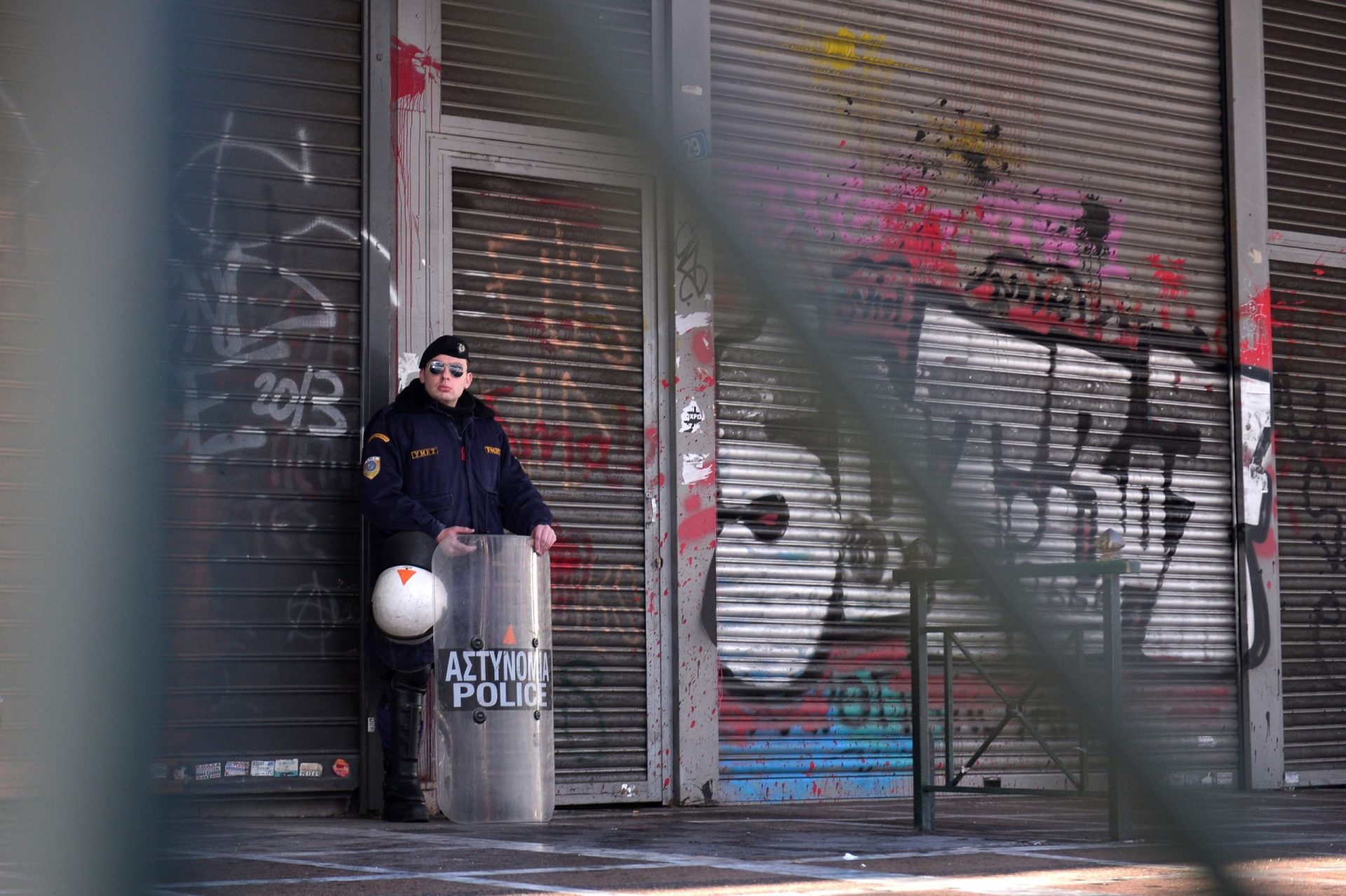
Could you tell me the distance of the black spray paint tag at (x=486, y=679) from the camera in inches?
223

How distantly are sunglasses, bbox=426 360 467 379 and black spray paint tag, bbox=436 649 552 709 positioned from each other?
1.14 m

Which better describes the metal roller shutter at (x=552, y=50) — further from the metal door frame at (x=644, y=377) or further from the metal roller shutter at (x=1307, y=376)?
the metal roller shutter at (x=1307, y=376)

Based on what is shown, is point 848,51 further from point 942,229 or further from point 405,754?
point 405,754

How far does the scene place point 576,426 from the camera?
7.00 metres

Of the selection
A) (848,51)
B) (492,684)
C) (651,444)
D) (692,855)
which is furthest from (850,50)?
(651,444)

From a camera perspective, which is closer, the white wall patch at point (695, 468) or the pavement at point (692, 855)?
the pavement at point (692, 855)

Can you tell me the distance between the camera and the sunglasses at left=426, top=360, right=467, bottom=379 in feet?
20.3

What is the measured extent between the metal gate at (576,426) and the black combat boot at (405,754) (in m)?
0.95

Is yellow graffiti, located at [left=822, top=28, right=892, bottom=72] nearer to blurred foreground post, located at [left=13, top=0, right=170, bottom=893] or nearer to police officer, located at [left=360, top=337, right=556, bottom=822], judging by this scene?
blurred foreground post, located at [left=13, top=0, right=170, bottom=893]

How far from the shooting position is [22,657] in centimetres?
80

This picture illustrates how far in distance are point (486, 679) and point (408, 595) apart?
45 centimetres

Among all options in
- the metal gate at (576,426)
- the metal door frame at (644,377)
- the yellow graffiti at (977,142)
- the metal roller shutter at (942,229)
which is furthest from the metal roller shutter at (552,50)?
the metal gate at (576,426)

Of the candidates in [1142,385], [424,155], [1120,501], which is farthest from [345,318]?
[1142,385]

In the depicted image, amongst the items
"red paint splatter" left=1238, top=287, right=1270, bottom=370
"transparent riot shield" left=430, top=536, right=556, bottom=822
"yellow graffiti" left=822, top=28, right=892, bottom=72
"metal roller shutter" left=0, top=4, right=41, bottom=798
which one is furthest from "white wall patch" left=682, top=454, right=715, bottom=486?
"metal roller shutter" left=0, top=4, right=41, bottom=798
